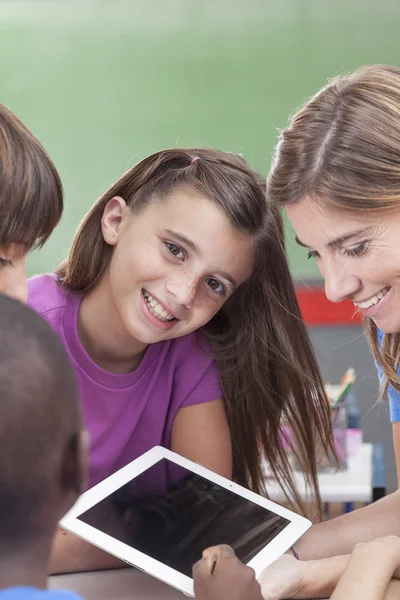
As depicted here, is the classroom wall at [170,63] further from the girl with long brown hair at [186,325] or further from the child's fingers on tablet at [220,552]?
the child's fingers on tablet at [220,552]

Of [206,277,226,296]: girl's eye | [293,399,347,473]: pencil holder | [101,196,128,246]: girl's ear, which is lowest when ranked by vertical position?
[293,399,347,473]: pencil holder

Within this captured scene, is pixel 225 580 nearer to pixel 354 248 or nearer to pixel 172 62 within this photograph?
pixel 354 248

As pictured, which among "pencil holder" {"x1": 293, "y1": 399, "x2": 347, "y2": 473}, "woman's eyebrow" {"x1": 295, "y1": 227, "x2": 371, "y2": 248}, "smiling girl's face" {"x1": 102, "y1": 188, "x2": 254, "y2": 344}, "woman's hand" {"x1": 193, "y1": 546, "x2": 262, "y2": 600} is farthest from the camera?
"pencil holder" {"x1": 293, "y1": 399, "x2": 347, "y2": 473}

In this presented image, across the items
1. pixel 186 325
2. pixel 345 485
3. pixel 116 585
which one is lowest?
pixel 345 485

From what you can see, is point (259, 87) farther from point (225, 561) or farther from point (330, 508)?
point (225, 561)

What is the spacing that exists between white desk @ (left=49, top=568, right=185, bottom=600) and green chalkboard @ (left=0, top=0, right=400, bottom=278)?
215cm

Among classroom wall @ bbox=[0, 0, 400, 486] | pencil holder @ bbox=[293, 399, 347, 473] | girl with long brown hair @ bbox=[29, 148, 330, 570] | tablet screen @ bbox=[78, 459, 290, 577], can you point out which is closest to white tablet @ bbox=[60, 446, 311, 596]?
tablet screen @ bbox=[78, 459, 290, 577]

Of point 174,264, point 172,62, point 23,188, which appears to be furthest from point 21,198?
point 172,62

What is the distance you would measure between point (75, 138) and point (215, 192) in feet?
6.20

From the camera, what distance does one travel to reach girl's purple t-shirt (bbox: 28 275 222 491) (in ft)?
4.63

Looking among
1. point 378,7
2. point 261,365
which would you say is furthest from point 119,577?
point 378,7

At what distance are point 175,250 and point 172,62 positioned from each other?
76.3 inches

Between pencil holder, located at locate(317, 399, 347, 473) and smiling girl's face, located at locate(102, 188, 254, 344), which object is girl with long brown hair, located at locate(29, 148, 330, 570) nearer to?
smiling girl's face, located at locate(102, 188, 254, 344)

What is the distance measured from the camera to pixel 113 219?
4.67 ft
